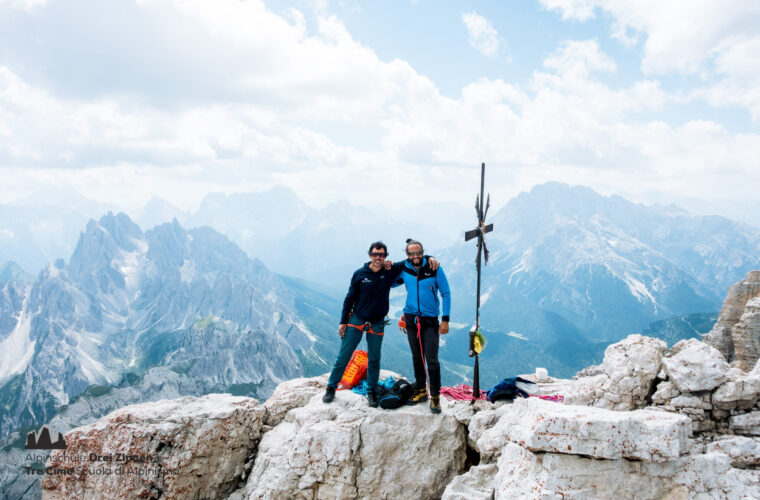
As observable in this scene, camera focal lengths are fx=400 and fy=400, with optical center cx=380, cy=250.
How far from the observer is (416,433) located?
36.7 feet

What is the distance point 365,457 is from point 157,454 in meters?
5.85

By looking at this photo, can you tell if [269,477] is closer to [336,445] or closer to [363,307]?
[336,445]

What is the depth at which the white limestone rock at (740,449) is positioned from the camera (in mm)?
7656

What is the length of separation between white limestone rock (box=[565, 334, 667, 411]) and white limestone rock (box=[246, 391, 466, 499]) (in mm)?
3604

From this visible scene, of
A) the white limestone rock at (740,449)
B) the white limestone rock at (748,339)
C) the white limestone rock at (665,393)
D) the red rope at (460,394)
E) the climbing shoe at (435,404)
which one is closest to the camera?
the white limestone rock at (740,449)

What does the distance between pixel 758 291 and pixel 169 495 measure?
2027 inches

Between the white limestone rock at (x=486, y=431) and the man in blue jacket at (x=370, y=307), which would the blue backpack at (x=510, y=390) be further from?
the man in blue jacket at (x=370, y=307)

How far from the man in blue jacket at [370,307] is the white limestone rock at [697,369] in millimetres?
6119

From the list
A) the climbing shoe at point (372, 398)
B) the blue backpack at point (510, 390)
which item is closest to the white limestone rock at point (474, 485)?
the blue backpack at point (510, 390)

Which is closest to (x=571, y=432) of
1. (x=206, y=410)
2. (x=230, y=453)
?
(x=230, y=453)

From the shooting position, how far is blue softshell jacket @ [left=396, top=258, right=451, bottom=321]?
11.2 metres

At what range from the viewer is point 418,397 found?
12.0m

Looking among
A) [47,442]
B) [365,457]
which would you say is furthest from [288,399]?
[47,442]

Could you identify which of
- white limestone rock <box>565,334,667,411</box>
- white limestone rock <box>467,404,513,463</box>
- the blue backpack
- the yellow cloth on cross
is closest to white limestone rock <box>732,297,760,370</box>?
the blue backpack
